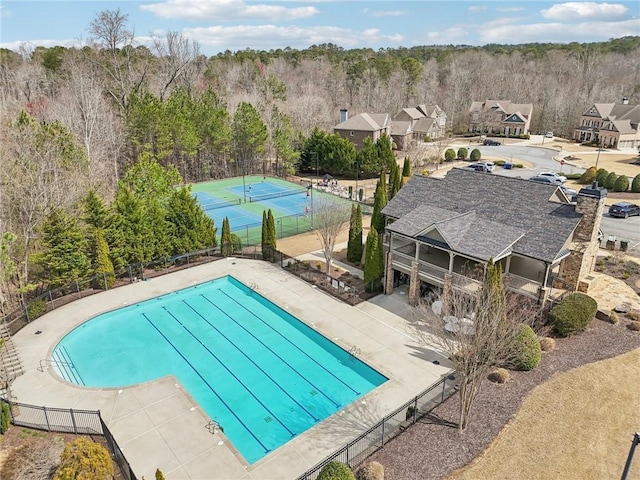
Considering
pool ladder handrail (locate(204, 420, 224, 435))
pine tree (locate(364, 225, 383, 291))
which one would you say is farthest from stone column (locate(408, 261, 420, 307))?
pool ladder handrail (locate(204, 420, 224, 435))

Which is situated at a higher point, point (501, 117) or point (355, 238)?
point (501, 117)

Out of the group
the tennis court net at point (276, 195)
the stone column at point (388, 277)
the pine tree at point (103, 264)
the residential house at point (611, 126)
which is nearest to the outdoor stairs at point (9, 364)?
the pine tree at point (103, 264)

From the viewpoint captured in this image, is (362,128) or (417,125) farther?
(417,125)

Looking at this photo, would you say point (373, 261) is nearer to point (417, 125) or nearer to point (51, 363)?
point (51, 363)

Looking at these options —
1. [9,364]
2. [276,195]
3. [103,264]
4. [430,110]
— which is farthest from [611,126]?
[9,364]

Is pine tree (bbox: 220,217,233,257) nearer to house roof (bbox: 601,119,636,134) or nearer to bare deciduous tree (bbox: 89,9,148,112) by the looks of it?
bare deciduous tree (bbox: 89,9,148,112)

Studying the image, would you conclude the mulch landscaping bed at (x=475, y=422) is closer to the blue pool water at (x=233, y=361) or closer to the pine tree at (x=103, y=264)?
the blue pool water at (x=233, y=361)
